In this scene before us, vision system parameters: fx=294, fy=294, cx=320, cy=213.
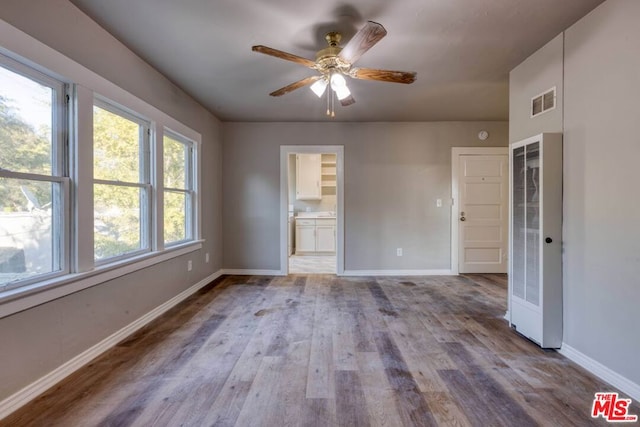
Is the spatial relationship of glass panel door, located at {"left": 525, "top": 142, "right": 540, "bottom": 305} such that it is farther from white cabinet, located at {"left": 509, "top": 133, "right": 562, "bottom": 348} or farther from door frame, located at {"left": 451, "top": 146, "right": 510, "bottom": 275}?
door frame, located at {"left": 451, "top": 146, "right": 510, "bottom": 275}

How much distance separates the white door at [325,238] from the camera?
6367 millimetres

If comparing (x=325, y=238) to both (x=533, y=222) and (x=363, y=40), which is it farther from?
(x=363, y=40)

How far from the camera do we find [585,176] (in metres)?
2.01

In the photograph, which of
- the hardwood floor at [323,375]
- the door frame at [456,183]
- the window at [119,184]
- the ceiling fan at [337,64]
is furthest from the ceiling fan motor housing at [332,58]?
the door frame at [456,183]

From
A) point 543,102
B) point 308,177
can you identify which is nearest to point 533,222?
point 543,102

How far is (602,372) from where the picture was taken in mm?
1855

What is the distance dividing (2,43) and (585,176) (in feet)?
11.5

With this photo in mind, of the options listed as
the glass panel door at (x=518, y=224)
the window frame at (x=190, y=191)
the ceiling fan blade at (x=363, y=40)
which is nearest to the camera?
the ceiling fan blade at (x=363, y=40)

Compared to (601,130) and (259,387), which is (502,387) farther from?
(601,130)

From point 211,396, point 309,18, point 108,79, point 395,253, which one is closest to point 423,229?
point 395,253

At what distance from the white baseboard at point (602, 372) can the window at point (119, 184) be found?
11.6ft

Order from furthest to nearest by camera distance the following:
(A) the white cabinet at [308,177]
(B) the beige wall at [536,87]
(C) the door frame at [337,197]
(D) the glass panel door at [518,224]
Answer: (A) the white cabinet at [308,177], (C) the door frame at [337,197], (D) the glass panel door at [518,224], (B) the beige wall at [536,87]

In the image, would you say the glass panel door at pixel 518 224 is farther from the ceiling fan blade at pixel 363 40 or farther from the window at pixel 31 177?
the window at pixel 31 177

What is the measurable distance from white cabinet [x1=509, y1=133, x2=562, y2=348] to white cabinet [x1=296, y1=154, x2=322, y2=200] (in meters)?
4.40
